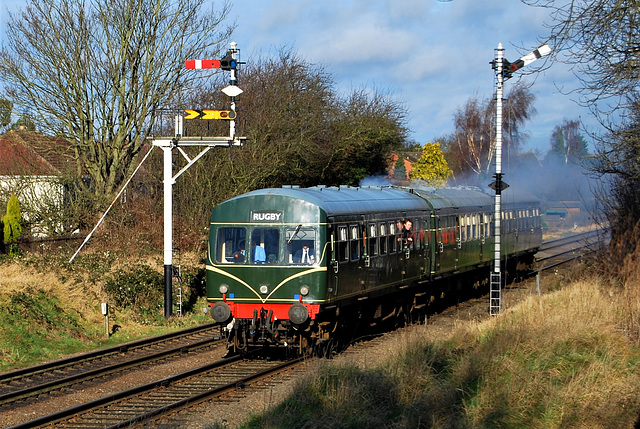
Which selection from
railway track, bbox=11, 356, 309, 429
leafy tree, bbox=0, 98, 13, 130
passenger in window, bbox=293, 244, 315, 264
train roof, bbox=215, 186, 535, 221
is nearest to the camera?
railway track, bbox=11, 356, 309, 429

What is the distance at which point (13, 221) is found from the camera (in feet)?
81.3

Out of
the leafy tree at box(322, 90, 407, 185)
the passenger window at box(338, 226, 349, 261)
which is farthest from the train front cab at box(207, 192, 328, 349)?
the leafy tree at box(322, 90, 407, 185)

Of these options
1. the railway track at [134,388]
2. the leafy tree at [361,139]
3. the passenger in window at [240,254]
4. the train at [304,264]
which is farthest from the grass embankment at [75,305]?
the leafy tree at [361,139]

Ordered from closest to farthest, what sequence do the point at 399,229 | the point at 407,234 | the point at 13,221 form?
the point at 399,229, the point at 407,234, the point at 13,221

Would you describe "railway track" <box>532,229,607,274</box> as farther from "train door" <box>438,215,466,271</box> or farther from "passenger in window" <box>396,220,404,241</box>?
"passenger in window" <box>396,220,404,241</box>

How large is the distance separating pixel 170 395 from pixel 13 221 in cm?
1510

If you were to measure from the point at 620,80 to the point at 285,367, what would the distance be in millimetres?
7179

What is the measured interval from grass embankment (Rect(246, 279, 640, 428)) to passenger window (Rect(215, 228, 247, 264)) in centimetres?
362

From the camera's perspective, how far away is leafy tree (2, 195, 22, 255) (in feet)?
80.2

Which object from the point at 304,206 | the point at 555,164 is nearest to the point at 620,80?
the point at 304,206

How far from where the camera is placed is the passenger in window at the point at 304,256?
559 inches

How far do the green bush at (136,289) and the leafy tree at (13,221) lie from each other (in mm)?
5762

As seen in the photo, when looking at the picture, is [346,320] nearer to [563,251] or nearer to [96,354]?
[96,354]

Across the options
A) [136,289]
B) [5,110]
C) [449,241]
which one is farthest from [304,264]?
[5,110]
